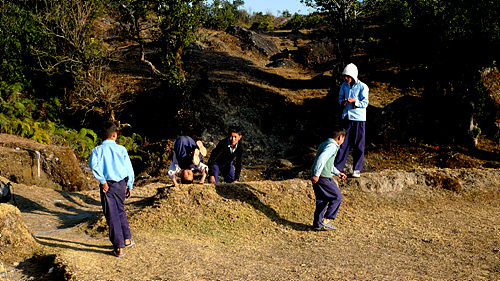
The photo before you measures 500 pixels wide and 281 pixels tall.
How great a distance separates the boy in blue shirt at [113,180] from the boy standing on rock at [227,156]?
2.68 meters

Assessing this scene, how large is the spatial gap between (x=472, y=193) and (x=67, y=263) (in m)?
7.84

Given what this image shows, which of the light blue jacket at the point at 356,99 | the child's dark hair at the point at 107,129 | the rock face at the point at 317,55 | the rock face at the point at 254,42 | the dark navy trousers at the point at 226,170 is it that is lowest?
the dark navy trousers at the point at 226,170

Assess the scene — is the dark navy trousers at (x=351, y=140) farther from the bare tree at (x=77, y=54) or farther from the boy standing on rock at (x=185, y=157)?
the bare tree at (x=77, y=54)

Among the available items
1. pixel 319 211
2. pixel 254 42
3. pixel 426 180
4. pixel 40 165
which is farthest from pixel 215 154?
pixel 254 42

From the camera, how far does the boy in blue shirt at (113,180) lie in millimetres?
5641

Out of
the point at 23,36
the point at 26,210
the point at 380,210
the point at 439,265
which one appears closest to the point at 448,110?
the point at 380,210

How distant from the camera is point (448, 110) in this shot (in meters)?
15.6

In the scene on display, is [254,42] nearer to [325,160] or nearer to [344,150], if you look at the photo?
[344,150]

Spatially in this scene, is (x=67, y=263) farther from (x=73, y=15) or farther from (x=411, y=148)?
(x=73, y=15)

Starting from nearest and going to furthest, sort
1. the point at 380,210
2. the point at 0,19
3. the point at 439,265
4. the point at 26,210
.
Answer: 1. the point at 439,265
2. the point at 380,210
3. the point at 26,210
4. the point at 0,19

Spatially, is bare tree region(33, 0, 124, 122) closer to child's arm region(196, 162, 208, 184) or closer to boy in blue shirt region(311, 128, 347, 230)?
child's arm region(196, 162, 208, 184)

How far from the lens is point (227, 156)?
8523 millimetres

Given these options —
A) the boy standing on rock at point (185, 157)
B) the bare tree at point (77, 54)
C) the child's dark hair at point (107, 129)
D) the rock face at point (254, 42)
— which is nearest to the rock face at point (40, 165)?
the bare tree at point (77, 54)

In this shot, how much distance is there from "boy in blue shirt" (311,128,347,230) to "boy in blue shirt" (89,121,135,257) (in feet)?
8.99
